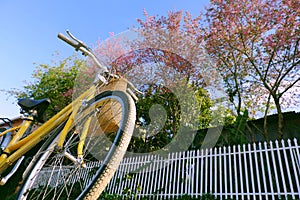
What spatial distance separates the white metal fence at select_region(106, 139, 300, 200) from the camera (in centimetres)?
254

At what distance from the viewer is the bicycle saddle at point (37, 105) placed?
262cm

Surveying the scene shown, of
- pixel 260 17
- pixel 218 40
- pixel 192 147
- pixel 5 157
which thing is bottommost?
pixel 5 157

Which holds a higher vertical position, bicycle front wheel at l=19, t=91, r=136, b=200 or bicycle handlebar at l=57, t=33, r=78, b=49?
bicycle handlebar at l=57, t=33, r=78, b=49

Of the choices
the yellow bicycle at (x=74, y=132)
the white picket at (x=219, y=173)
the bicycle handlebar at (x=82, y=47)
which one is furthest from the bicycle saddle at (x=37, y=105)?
the bicycle handlebar at (x=82, y=47)

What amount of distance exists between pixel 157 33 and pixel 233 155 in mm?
3768

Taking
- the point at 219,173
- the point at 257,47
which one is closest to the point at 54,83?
the point at 219,173

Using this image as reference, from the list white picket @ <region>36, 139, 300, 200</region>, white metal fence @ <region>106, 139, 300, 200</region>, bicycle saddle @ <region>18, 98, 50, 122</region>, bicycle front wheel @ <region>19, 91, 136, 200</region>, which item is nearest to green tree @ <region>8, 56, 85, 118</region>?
white picket @ <region>36, 139, 300, 200</region>

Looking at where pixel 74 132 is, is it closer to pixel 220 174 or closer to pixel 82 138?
pixel 82 138

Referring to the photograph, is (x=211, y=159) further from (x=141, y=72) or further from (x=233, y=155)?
(x=141, y=72)

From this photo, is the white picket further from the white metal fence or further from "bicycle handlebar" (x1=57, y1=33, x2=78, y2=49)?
"bicycle handlebar" (x1=57, y1=33, x2=78, y2=49)

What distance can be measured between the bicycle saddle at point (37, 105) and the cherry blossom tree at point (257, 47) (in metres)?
3.98

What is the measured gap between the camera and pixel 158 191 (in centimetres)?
333

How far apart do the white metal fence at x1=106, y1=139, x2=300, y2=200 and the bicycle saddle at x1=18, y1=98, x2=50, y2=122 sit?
1960 millimetres

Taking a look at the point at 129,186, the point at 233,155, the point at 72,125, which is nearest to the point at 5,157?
the point at 72,125
